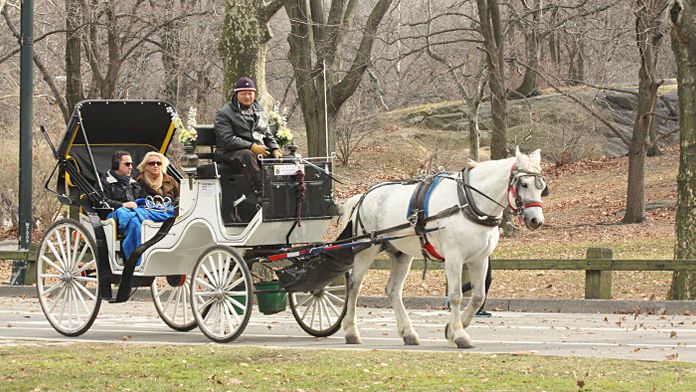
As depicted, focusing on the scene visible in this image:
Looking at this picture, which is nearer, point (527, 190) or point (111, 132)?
point (527, 190)

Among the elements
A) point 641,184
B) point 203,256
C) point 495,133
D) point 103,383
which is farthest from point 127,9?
point 103,383

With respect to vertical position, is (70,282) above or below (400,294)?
above

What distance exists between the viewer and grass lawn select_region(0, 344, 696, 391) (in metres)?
→ 9.69

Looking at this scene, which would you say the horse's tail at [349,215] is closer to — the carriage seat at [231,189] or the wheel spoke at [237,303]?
the carriage seat at [231,189]

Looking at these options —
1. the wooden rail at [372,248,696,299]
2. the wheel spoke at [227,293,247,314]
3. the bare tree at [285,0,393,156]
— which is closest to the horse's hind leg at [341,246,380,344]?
the wheel spoke at [227,293,247,314]

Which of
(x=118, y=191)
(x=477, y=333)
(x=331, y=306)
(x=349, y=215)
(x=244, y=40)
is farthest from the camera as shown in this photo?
(x=244, y=40)

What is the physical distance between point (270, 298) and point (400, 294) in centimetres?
142

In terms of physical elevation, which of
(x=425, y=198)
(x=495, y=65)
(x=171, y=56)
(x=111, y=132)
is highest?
(x=171, y=56)

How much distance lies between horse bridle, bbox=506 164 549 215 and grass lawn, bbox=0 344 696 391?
65.3 inches

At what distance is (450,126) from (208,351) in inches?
1481

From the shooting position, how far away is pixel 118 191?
15.0 metres

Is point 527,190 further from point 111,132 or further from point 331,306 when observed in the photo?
point 111,132

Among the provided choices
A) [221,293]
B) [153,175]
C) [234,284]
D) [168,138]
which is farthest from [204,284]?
[168,138]

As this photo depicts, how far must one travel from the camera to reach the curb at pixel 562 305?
698 inches
